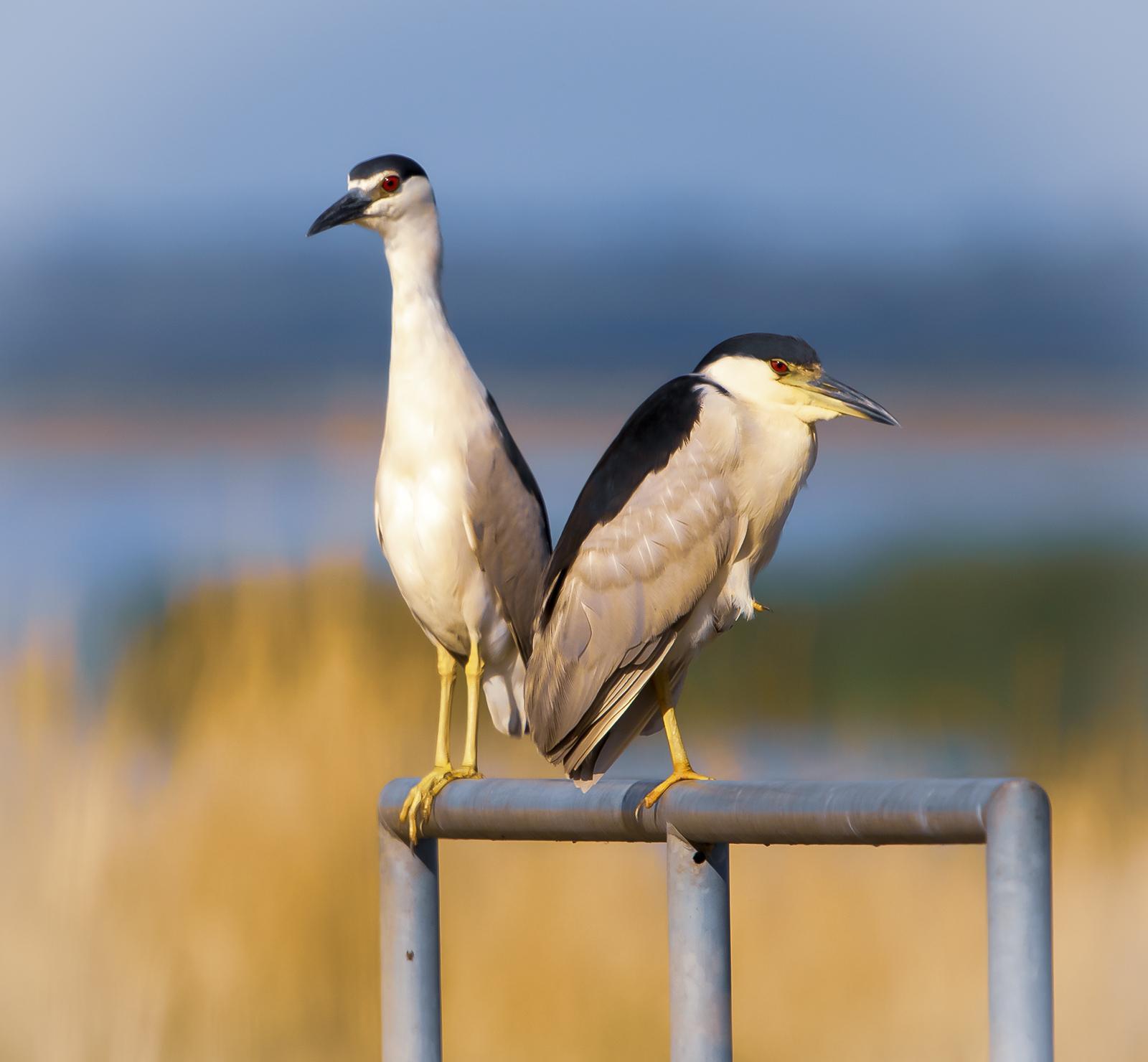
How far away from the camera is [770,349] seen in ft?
8.70

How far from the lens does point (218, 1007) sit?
13.4ft

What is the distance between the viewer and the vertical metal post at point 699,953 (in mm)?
1674

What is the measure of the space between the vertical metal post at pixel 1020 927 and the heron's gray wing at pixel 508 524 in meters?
2.06

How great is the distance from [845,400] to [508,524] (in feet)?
2.96

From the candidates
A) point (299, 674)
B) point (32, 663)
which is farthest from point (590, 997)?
point (32, 663)

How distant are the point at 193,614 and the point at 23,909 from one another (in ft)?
2.96

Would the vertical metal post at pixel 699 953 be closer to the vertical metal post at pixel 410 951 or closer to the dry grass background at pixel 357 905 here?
the vertical metal post at pixel 410 951

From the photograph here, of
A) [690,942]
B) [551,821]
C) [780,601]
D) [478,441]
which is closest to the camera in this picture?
[690,942]

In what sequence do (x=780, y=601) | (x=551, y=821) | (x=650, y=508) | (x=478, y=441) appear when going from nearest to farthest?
(x=551, y=821) < (x=650, y=508) < (x=478, y=441) < (x=780, y=601)

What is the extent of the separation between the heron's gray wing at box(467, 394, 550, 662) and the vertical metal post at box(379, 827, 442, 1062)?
4.03ft

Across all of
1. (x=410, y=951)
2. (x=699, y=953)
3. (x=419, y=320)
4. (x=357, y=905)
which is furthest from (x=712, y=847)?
(x=357, y=905)

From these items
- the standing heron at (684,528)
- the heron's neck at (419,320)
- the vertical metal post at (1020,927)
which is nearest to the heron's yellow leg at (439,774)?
the standing heron at (684,528)

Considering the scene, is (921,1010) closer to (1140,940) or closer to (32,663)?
(1140,940)

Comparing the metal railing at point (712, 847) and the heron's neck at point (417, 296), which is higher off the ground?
the heron's neck at point (417, 296)
